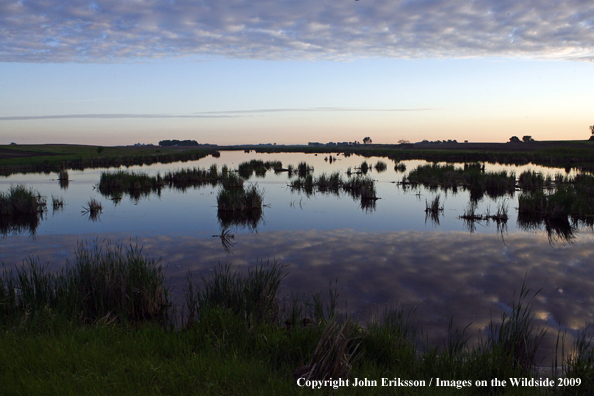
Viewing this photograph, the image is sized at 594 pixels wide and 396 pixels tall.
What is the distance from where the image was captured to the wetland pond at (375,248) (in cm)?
707

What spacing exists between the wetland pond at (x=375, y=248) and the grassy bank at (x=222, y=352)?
4.27 feet

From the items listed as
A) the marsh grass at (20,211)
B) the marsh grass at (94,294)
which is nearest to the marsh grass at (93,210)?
the marsh grass at (20,211)

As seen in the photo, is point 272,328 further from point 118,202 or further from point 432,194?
point 432,194

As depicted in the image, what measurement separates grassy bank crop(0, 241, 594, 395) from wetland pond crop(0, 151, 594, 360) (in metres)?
1.30

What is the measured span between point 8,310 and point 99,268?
51.8 inches

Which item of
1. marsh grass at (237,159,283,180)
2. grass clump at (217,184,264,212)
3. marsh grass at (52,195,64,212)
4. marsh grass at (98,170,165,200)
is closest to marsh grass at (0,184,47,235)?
marsh grass at (52,195,64,212)

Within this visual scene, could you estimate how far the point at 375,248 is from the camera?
36.1 ft

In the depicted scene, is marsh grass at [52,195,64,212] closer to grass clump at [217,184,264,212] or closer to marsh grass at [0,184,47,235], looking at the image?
marsh grass at [0,184,47,235]

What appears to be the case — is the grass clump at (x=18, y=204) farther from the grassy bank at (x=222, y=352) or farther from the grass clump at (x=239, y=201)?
the grassy bank at (x=222, y=352)

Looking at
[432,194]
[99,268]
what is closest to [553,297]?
[99,268]

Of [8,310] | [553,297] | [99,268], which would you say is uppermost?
[99,268]

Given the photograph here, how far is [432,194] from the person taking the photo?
22469 millimetres

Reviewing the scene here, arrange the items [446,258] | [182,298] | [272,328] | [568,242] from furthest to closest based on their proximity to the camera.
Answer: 1. [568,242]
2. [446,258]
3. [182,298]
4. [272,328]

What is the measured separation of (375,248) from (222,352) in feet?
23.7
